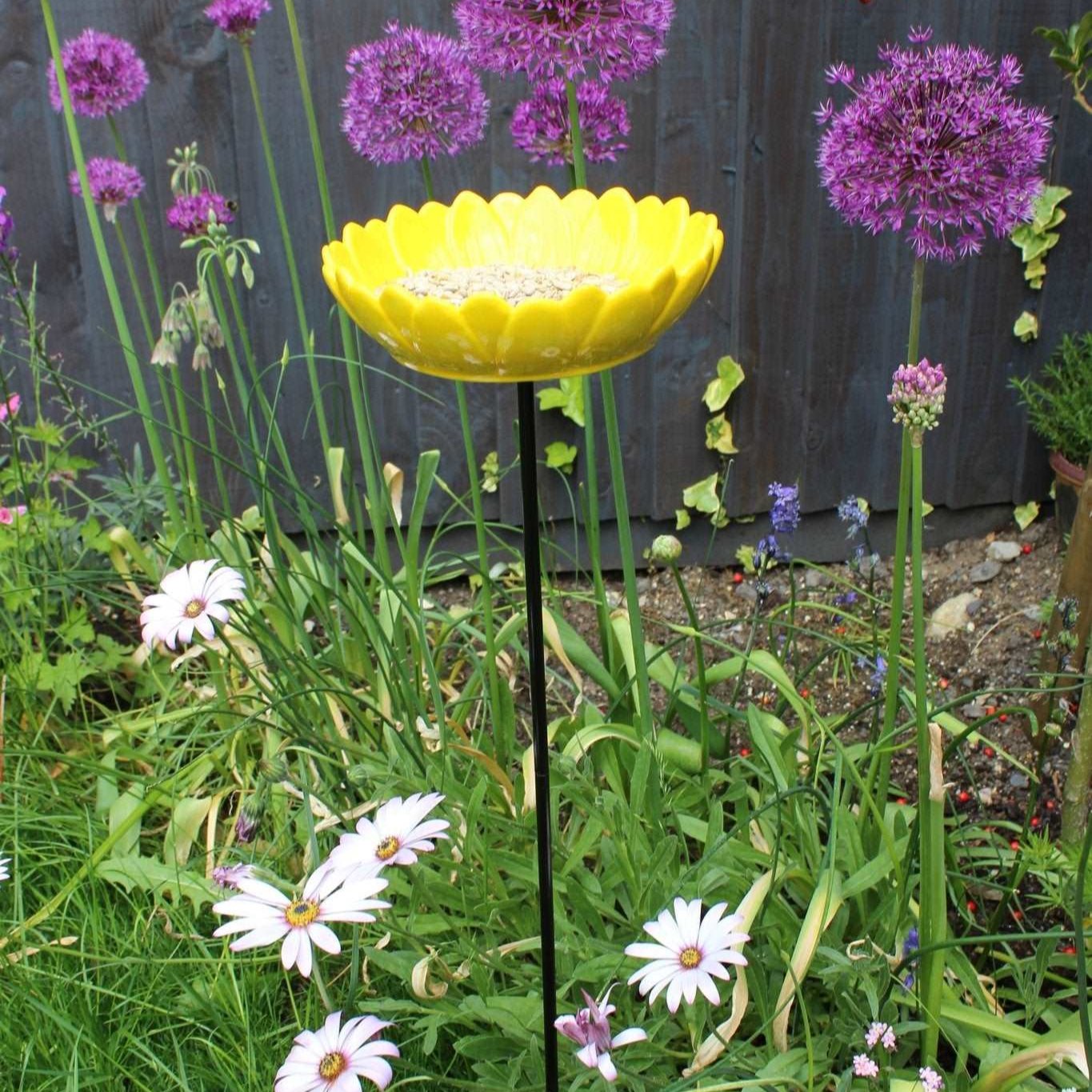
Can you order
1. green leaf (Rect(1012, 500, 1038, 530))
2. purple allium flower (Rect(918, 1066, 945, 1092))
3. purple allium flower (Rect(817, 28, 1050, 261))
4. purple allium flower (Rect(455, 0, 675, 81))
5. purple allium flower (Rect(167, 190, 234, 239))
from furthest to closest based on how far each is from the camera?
green leaf (Rect(1012, 500, 1038, 530)), purple allium flower (Rect(167, 190, 234, 239)), purple allium flower (Rect(455, 0, 675, 81)), purple allium flower (Rect(817, 28, 1050, 261)), purple allium flower (Rect(918, 1066, 945, 1092))

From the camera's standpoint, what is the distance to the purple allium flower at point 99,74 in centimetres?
223

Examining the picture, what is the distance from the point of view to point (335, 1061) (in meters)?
1.16

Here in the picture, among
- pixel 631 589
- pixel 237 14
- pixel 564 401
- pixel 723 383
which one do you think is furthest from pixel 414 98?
pixel 723 383

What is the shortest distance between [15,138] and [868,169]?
2383mm

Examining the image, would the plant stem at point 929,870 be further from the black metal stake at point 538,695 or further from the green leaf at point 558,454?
the green leaf at point 558,454

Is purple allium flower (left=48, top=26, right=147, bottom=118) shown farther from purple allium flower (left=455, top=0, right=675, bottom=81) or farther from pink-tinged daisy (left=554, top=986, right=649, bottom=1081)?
pink-tinged daisy (left=554, top=986, right=649, bottom=1081)

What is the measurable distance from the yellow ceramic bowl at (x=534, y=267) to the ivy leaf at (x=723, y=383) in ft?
6.13

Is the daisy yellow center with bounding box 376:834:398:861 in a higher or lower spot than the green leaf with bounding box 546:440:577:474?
higher

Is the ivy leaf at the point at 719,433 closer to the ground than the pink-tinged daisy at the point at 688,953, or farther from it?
closer to the ground

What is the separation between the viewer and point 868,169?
1.45 metres

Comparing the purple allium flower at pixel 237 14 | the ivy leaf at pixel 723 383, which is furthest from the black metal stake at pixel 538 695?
the ivy leaf at pixel 723 383

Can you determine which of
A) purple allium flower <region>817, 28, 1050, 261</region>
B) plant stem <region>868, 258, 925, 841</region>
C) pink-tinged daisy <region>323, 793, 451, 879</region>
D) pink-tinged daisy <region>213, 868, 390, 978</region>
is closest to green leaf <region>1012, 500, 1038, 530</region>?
plant stem <region>868, 258, 925, 841</region>

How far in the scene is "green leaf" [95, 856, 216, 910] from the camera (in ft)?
6.11

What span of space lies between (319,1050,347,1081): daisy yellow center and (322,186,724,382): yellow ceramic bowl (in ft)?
2.16
